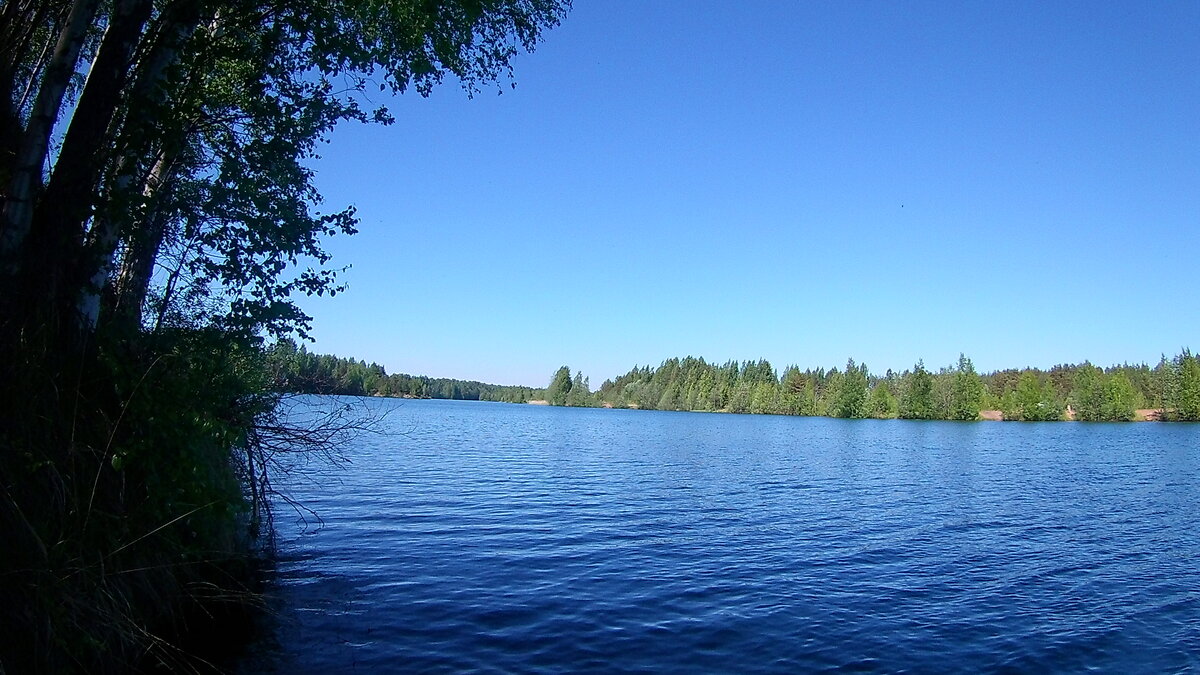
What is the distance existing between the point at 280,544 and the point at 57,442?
34.9ft

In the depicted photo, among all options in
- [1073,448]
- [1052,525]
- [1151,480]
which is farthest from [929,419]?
[1052,525]

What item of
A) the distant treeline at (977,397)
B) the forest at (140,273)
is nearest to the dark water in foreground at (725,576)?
the forest at (140,273)

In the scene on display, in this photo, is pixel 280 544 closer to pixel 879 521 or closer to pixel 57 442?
pixel 57 442

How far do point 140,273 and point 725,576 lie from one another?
11982 mm

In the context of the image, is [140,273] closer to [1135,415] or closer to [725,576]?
[725,576]

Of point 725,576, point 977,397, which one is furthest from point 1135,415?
point 725,576

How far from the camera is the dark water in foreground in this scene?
10734 mm

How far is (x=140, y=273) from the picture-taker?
10578 mm

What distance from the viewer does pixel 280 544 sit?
1692 centimetres

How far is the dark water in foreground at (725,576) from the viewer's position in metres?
10.7

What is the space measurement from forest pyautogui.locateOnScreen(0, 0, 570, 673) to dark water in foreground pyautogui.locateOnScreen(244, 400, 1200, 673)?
9.24 ft

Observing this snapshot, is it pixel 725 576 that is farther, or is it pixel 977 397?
pixel 977 397

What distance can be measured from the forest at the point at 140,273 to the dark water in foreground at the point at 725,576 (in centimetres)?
282

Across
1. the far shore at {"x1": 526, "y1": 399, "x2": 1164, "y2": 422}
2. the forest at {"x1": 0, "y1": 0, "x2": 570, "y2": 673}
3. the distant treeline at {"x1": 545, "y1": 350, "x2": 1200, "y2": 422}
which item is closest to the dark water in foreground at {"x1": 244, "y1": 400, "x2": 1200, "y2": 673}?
the forest at {"x1": 0, "y1": 0, "x2": 570, "y2": 673}
